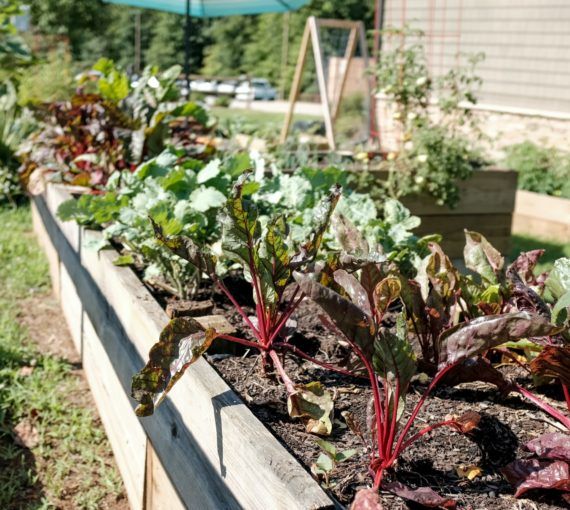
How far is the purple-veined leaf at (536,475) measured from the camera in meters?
1.49

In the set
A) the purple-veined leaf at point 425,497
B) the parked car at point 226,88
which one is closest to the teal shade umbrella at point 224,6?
the purple-veined leaf at point 425,497

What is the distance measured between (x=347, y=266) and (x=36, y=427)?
189 cm

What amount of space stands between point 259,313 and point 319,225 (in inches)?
12.9

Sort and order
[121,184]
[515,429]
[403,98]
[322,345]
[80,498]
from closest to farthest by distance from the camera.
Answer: [515,429] → [322,345] → [80,498] → [121,184] → [403,98]

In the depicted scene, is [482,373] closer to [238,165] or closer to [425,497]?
[425,497]

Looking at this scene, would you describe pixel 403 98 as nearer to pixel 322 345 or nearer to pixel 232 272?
pixel 232 272

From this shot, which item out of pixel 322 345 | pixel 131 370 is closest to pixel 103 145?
pixel 131 370

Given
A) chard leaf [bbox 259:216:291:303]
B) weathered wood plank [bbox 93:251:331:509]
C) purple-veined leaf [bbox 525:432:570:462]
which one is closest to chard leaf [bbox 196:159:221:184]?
weathered wood plank [bbox 93:251:331:509]

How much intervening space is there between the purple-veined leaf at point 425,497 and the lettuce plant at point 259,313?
0.33 metres

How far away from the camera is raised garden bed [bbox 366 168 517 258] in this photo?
5207 millimetres

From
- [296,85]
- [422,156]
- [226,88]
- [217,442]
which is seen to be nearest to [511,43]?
[296,85]

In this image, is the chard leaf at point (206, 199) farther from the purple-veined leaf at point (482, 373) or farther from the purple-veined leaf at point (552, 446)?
the purple-veined leaf at point (552, 446)

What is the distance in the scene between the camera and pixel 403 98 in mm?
5297

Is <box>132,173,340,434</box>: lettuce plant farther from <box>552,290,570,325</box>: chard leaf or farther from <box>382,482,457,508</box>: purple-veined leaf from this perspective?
<box>552,290,570,325</box>: chard leaf
